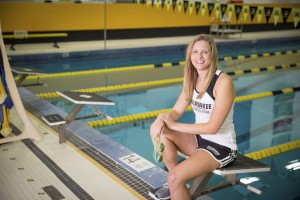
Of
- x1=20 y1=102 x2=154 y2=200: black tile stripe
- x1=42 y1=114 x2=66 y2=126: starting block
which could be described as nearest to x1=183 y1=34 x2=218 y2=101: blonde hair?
x1=20 y1=102 x2=154 y2=200: black tile stripe

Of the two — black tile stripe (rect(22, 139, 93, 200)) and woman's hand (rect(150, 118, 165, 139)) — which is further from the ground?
woman's hand (rect(150, 118, 165, 139))

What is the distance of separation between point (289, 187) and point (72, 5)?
9.41 m

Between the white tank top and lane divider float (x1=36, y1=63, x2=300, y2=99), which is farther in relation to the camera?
lane divider float (x1=36, y1=63, x2=300, y2=99)

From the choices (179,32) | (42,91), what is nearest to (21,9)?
(42,91)

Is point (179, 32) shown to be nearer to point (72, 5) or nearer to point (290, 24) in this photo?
point (72, 5)

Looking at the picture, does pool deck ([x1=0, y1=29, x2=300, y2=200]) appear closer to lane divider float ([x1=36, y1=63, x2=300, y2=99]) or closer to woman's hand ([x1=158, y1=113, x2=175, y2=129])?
woman's hand ([x1=158, y1=113, x2=175, y2=129])

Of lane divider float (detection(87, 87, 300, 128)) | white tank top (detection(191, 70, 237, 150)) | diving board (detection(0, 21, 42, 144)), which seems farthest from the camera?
lane divider float (detection(87, 87, 300, 128))

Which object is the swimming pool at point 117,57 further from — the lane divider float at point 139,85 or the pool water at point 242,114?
the pool water at point 242,114

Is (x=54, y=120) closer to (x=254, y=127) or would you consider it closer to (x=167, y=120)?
(x=167, y=120)

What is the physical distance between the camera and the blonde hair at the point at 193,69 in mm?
2398

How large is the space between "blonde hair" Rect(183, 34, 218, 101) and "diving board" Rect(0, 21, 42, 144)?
2059mm

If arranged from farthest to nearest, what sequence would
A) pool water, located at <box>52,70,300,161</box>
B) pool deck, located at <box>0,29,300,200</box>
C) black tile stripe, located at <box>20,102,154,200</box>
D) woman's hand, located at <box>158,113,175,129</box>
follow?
pool water, located at <box>52,70,300,161</box> < black tile stripe, located at <box>20,102,154,200</box> < pool deck, located at <box>0,29,300,200</box> < woman's hand, located at <box>158,113,175,129</box>

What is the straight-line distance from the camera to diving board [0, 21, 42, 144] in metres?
3.70

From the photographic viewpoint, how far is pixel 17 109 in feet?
12.5
